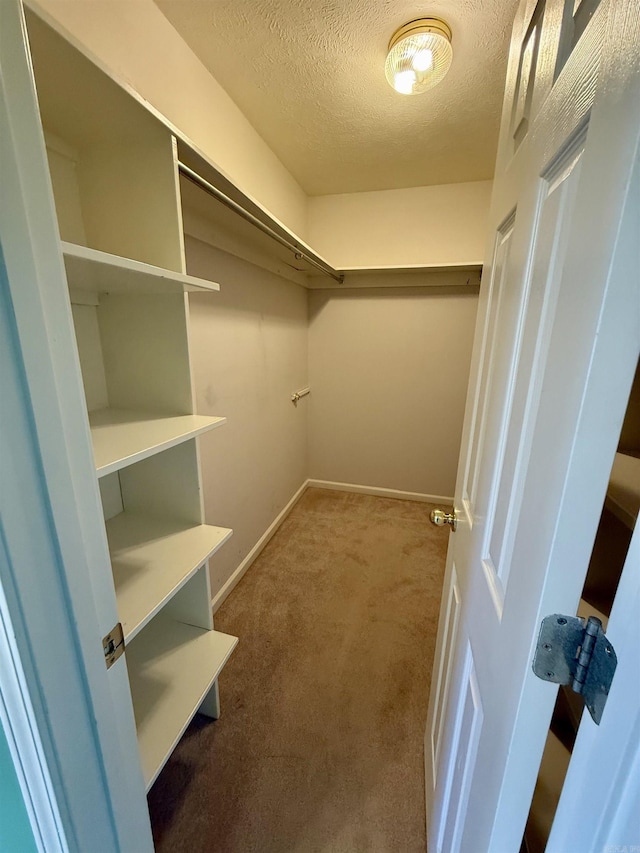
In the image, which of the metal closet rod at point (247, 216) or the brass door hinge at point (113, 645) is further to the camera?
the metal closet rod at point (247, 216)

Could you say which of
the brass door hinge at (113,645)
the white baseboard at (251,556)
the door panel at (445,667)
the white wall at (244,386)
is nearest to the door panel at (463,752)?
the door panel at (445,667)

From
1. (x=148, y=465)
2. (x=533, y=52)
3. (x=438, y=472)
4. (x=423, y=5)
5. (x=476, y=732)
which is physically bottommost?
(x=438, y=472)

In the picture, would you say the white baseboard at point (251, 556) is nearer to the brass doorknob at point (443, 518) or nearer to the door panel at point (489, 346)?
the brass doorknob at point (443, 518)

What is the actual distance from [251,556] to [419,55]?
2.76m

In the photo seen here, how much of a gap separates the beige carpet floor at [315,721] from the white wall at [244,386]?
0.45m

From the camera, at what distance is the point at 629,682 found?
1.04ft

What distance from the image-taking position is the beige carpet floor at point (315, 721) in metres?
1.10

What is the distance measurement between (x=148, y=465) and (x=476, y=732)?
1.15 m

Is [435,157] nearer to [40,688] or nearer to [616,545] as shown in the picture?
[616,545]

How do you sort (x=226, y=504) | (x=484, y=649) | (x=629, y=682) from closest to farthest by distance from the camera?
(x=629, y=682), (x=484, y=649), (x=226, y=504)

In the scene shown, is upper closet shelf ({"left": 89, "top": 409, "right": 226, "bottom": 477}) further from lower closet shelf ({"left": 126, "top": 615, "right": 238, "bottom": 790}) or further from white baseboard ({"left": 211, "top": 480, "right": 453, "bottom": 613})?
white baseboard ({"left": 211, "top": 480, "right": 453, "bottom": 613})

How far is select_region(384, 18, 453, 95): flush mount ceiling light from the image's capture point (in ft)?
4.25

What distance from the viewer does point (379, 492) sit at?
3344mm

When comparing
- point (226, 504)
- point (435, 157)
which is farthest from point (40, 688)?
point (435, 157)
